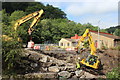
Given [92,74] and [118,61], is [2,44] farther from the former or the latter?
[118,61]

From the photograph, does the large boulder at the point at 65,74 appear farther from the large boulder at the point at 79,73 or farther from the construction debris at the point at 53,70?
the large boulder at the point at 79,73

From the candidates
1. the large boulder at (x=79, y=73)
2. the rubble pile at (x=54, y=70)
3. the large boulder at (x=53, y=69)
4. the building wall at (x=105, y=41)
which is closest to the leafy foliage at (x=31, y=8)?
the building wall at (x=105, y=41)

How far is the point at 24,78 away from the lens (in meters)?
11.7

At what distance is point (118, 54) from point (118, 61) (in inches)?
78.7

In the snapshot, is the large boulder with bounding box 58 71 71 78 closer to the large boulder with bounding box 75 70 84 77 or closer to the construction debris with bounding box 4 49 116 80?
the construction debris with bounding box 4 49 116 80

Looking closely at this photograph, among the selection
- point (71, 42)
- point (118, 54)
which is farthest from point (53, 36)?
point (118, 54)

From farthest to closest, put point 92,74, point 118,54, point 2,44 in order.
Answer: point 118,54
point 92,74
point 2,44

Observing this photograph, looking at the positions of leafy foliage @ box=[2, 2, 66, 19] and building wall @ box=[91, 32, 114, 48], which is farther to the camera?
leafy foliage @ box=[2, 2, 66, 19]

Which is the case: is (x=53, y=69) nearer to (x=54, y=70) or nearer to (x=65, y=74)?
(x=54, y=70)

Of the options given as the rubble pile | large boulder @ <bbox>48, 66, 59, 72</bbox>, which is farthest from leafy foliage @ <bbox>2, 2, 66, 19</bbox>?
large boulder @ <bbox>48, 66, 59, 72</bbox>

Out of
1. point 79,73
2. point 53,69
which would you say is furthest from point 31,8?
point 79,73

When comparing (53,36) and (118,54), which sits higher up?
(53,36)

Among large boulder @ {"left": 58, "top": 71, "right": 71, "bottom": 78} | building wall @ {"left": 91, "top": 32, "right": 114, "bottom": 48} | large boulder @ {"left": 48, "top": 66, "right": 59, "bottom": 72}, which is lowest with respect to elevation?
large boulder @ {"left": 58, "top": 71, "right": 71, "bottom": 78}

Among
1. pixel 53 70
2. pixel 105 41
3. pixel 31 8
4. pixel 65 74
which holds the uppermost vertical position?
pixel 31 8
